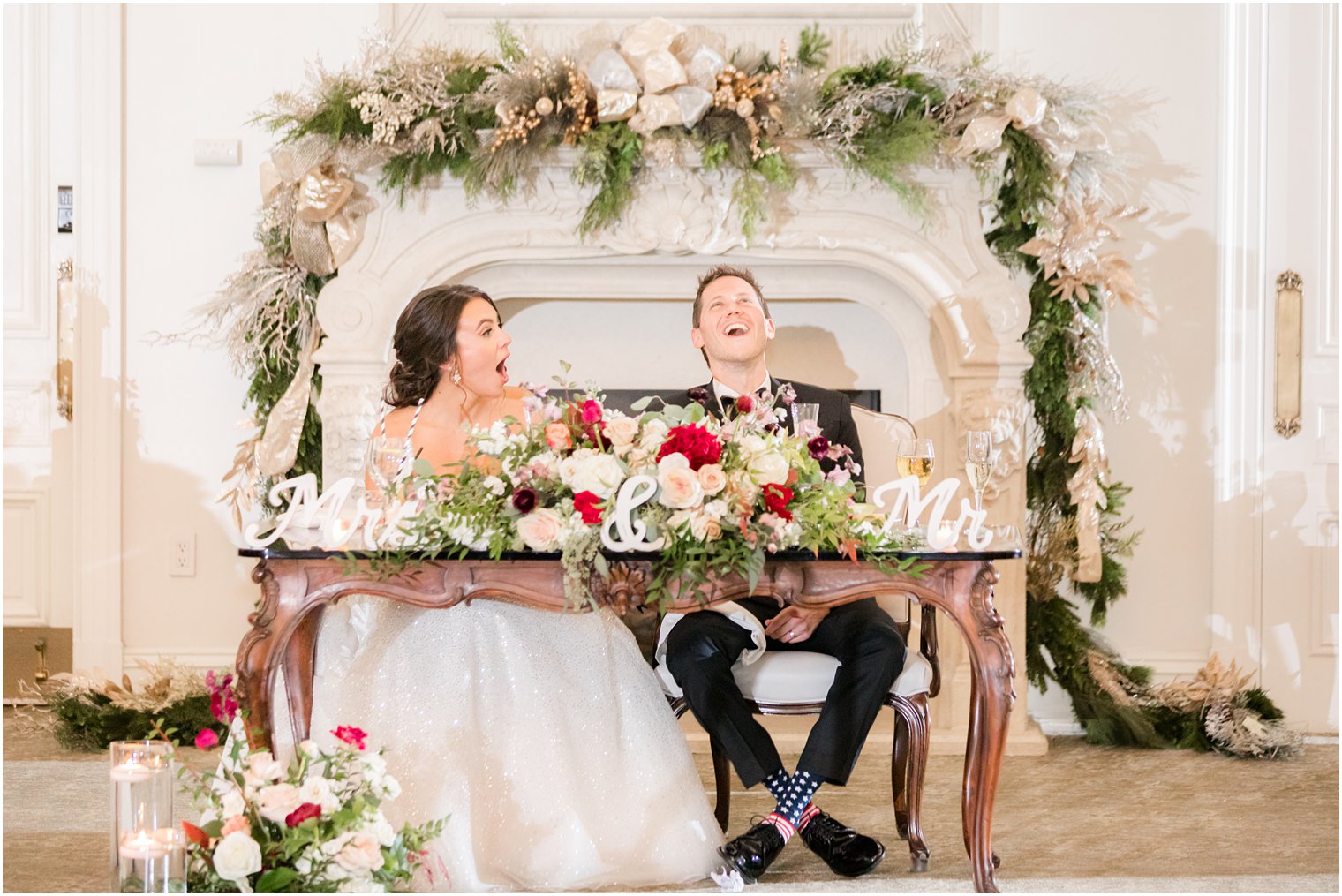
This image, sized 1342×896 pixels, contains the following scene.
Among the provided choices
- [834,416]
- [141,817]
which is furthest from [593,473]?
[834,416]

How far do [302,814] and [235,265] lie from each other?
297 centimetres

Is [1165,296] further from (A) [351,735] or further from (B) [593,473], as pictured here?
(A) [351,735]

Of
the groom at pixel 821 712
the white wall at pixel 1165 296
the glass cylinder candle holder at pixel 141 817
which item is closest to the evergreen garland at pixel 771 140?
the white wall at pixel 1165 296

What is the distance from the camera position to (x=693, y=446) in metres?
2.48

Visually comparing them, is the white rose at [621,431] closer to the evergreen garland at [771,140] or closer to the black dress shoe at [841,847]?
the black dress shoe at [841,847]

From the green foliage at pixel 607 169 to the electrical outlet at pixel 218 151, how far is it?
139cm

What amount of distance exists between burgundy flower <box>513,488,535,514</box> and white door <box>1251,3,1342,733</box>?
3.27m

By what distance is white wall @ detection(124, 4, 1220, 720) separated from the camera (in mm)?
4590

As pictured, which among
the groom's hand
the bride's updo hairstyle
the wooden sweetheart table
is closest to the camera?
the wooden sweetheart table

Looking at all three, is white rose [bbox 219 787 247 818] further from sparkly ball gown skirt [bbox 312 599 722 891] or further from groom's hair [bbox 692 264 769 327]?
groom's hair [bbox 692 264 769 327]

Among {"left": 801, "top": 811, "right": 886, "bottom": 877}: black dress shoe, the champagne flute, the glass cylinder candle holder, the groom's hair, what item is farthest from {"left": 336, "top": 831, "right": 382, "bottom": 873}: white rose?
the groom's hair

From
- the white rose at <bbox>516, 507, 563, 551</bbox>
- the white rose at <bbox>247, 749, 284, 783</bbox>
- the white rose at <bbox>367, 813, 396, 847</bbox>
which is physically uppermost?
the white rose at <bbox>516, 507, 563, 551</bbox>

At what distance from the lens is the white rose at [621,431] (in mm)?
2512

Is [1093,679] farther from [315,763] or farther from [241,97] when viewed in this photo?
[241,97]
